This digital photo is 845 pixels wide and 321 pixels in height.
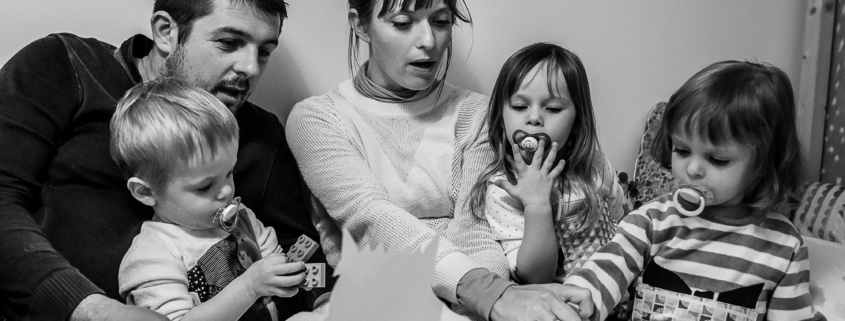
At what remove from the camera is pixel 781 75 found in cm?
121

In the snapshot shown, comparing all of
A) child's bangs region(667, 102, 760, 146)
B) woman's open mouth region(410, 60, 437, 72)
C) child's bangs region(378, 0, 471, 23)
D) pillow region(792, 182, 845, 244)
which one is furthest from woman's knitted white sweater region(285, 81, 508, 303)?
pillow region(792, 182, 845, 244)

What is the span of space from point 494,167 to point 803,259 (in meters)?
0.60

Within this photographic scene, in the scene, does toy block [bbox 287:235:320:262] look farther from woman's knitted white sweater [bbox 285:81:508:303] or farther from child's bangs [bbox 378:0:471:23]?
child's bangs [bbox 378:0:471:23]


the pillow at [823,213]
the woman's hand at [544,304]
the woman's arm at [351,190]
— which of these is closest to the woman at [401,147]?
the woman's arm at [351,190]

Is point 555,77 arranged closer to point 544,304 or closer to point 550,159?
point 550,159

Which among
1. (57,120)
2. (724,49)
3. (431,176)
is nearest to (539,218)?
(431,176)

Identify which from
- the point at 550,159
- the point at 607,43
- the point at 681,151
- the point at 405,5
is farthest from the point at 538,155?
the point at 607,43

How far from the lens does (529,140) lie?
1358 mm

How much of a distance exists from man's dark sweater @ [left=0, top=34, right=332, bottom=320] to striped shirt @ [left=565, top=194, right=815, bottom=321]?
557 millimetres

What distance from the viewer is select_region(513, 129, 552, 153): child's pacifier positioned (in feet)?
4.46

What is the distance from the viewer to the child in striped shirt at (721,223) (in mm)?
1154

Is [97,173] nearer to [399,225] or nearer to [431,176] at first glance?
[399,225]

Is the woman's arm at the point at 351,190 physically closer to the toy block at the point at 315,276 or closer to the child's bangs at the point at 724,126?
the toy block at the point at 315,276

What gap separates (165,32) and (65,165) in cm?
31
